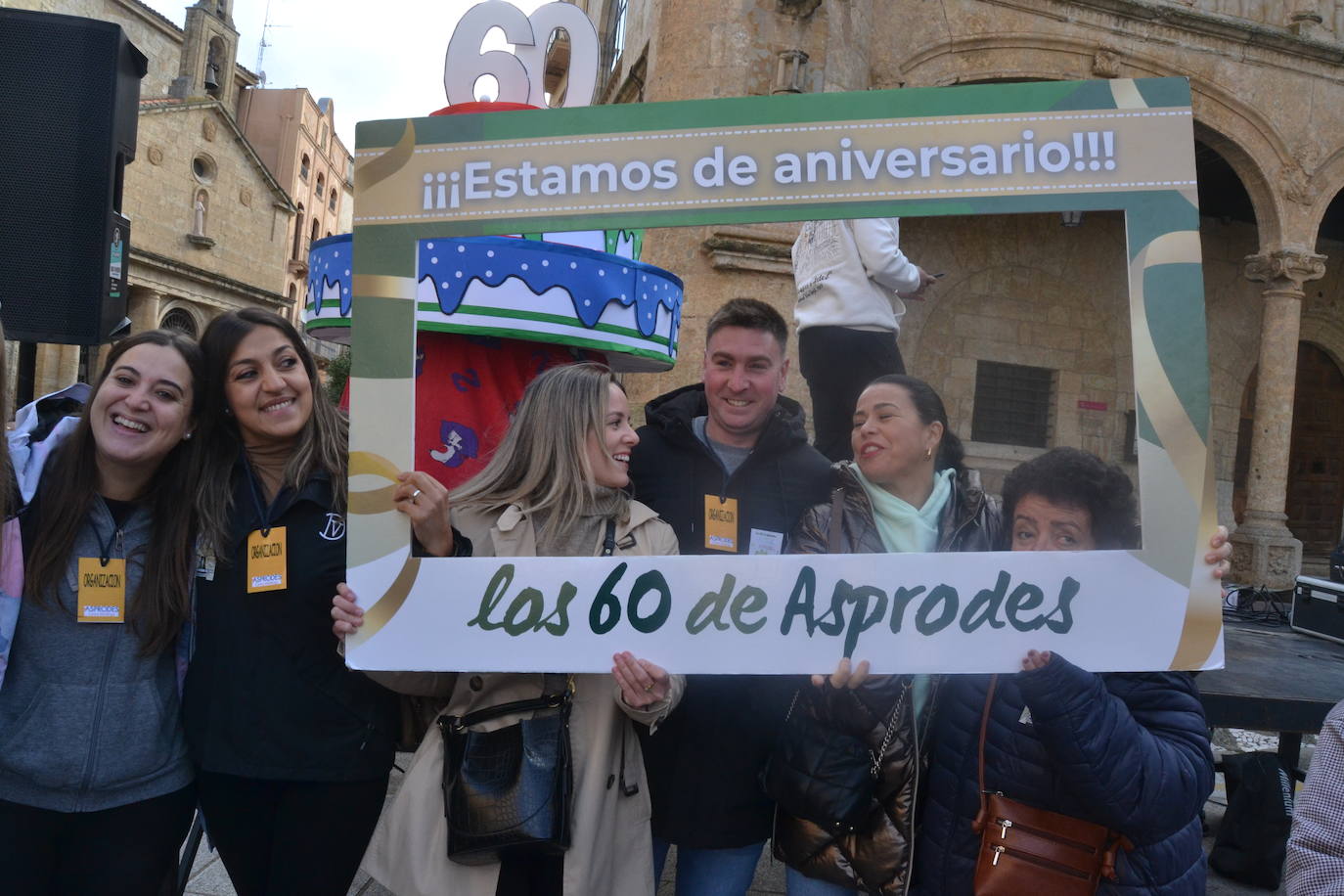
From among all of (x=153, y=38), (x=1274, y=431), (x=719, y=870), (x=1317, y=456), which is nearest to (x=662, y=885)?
(x=719, y=870)

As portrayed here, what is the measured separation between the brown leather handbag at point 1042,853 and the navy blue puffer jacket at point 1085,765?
0.03m

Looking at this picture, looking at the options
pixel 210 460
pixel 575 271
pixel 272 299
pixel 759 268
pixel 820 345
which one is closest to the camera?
pixel 210 460

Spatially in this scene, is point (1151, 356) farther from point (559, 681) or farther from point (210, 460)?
point (210, 460)

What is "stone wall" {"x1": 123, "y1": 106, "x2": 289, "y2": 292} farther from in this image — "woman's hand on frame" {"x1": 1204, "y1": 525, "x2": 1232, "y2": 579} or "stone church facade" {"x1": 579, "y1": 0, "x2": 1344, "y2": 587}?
"woman's hand on frame" {"x1": 1204, "y1": 525, "x2": 1232, "y2": 579}

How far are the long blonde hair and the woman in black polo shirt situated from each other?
339 millimetres

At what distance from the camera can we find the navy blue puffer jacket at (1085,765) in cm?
158

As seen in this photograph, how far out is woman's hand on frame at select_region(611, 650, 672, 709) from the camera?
5.40 ft

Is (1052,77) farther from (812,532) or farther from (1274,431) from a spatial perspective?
(812,532)

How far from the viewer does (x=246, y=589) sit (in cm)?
189

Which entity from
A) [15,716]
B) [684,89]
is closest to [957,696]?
[15,716]

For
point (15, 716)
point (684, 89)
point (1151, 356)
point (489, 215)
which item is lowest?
point (15, 716)

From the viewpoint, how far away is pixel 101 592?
182cm

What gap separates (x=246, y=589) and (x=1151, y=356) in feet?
5.93

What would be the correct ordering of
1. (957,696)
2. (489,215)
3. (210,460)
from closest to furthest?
(489,215) < (957,696) < (210,460)
